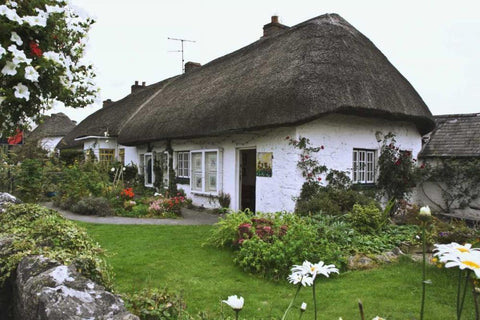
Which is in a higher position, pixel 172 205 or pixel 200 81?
pixel 200 81

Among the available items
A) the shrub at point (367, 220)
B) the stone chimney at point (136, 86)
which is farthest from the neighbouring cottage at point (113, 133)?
the shrub at point (367, 220)

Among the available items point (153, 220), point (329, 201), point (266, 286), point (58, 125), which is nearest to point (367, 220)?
point (329, 201)

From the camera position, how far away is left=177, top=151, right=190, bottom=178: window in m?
11.7

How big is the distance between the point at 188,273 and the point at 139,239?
2148mm

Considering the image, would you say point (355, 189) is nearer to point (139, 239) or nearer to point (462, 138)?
point (462, 138)

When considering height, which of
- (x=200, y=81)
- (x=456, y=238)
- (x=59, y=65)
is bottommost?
(x=456, y=238)

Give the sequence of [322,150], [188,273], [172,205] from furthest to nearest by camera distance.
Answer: [172,205] < [322,150] < [188,273]

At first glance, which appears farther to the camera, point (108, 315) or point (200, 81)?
point (200, 81)

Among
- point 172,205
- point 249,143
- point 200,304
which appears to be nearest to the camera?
point 200,304

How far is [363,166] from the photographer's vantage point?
8938mm

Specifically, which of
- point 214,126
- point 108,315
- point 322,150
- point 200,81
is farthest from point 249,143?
point 108,315

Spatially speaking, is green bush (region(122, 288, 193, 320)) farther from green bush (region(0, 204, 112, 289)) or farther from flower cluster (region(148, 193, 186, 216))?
flower cluster (region(148, 193, 186, 216))

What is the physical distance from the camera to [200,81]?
12.7 m

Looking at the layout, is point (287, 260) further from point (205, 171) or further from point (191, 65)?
point (191, 65)
